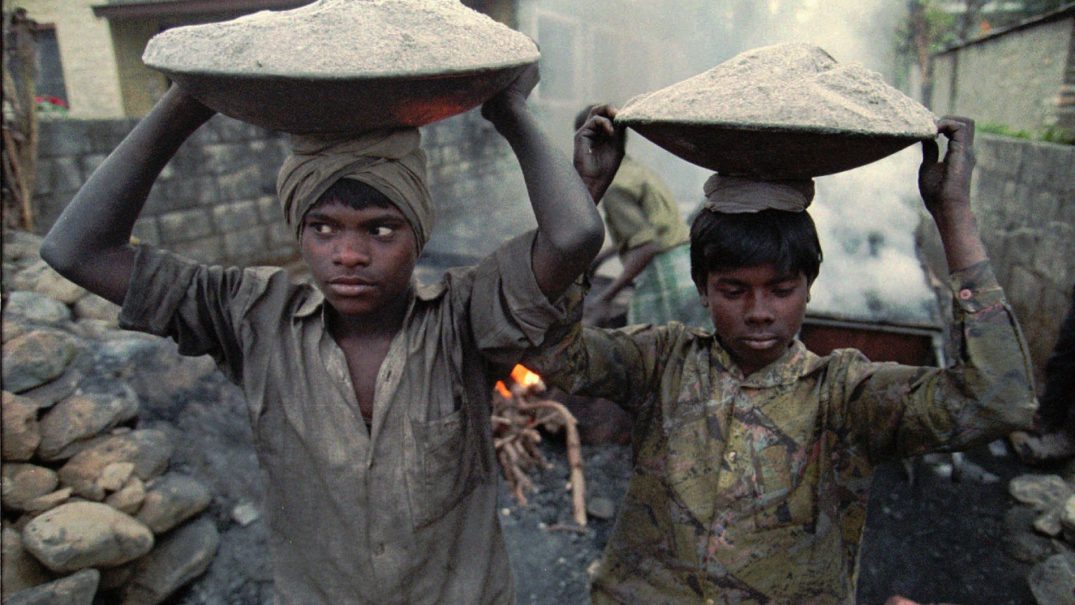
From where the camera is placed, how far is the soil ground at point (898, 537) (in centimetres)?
345

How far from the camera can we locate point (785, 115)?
1236 millimetres

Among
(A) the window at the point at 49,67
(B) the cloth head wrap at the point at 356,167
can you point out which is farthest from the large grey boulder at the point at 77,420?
(A) the window at the point at 49,67

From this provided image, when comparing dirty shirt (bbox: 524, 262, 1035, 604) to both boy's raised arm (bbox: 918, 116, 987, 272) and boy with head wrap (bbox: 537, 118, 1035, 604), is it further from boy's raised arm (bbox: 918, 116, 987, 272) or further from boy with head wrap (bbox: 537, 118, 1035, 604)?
boy's raised arm (bbox: 918, 116, 987, 272)

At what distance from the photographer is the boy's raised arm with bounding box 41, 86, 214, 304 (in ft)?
5.00

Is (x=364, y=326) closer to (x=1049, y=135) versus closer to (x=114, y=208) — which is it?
(x=114, y=208)

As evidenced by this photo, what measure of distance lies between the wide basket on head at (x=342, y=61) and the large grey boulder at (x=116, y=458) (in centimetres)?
238

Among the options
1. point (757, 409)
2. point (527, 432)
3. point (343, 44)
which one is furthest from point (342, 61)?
point (527, 432)

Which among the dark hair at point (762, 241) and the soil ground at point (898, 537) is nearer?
the dark hair at point (762, 241)

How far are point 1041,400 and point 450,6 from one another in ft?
16.0

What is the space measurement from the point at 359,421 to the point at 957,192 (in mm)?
1373

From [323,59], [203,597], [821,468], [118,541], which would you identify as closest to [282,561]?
[323,59]

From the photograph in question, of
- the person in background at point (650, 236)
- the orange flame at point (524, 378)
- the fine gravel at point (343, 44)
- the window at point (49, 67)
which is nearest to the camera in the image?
the fine gravel at point (343, 44)

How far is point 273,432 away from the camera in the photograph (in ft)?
5.32

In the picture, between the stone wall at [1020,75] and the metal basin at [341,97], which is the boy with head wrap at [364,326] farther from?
the stone wall at [1020,75]
